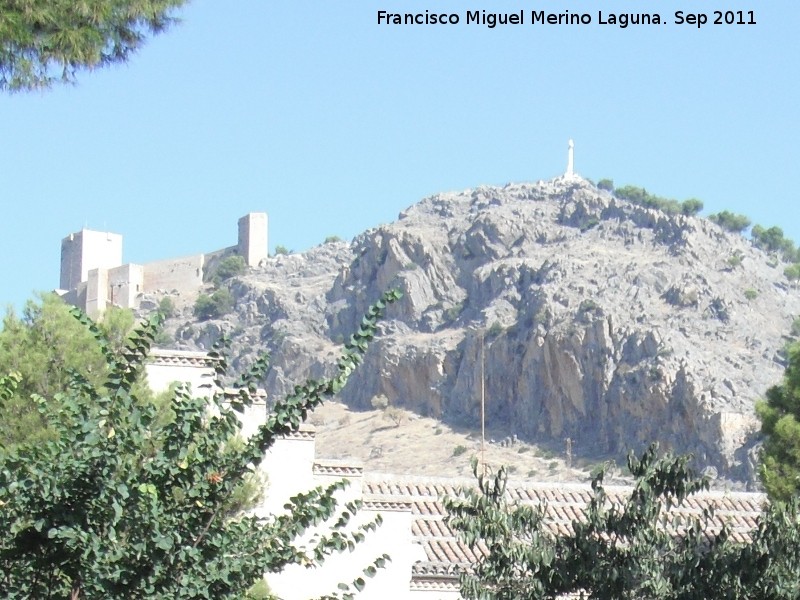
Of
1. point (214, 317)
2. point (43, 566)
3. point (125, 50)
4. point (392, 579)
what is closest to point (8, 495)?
point (43, 566)

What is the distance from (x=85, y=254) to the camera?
121438 millimetres

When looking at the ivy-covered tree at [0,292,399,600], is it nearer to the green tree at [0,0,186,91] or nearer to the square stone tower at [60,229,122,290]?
the green tree at [0,0,186,91]

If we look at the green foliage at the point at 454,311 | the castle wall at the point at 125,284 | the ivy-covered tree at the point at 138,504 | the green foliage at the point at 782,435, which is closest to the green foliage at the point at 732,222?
the green foliage at the point at 454,311

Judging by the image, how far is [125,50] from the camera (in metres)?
11.5

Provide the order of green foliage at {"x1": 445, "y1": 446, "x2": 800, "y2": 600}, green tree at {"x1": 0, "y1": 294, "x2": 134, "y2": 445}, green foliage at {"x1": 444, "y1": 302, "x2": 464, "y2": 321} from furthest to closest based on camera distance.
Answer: green foliage at {"x1": 444, "y1": 302, "x2": 464, "y2": 321}
green tree at {"x1": 0, "y1": 294, "x2": 134, "y2": 445}
green foliage at {"x1": 445, "y1": 446, "x2": 800, "y2": 600}

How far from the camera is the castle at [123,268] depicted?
117250mm

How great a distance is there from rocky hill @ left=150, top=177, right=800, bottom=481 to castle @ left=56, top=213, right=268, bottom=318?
3726 mm

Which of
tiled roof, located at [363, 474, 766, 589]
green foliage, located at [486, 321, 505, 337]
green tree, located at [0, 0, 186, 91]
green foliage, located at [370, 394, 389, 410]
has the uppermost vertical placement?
green foliage, located at [486, 321, 505, 337]

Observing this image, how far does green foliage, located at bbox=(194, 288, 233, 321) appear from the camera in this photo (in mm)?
117312

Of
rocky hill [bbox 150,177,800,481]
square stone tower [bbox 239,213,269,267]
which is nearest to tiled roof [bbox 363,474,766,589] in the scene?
rocky hill [bbox 150,177,800,481]

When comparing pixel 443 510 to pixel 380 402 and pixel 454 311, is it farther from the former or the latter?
pixel 454 311

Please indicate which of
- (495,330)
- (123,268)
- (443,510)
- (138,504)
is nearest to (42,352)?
(443,510)

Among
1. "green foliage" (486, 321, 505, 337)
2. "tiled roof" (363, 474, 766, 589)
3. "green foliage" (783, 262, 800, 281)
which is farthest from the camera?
"green foliage" (783, 262, 800, 281)

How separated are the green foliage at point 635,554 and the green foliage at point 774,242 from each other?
111 m
